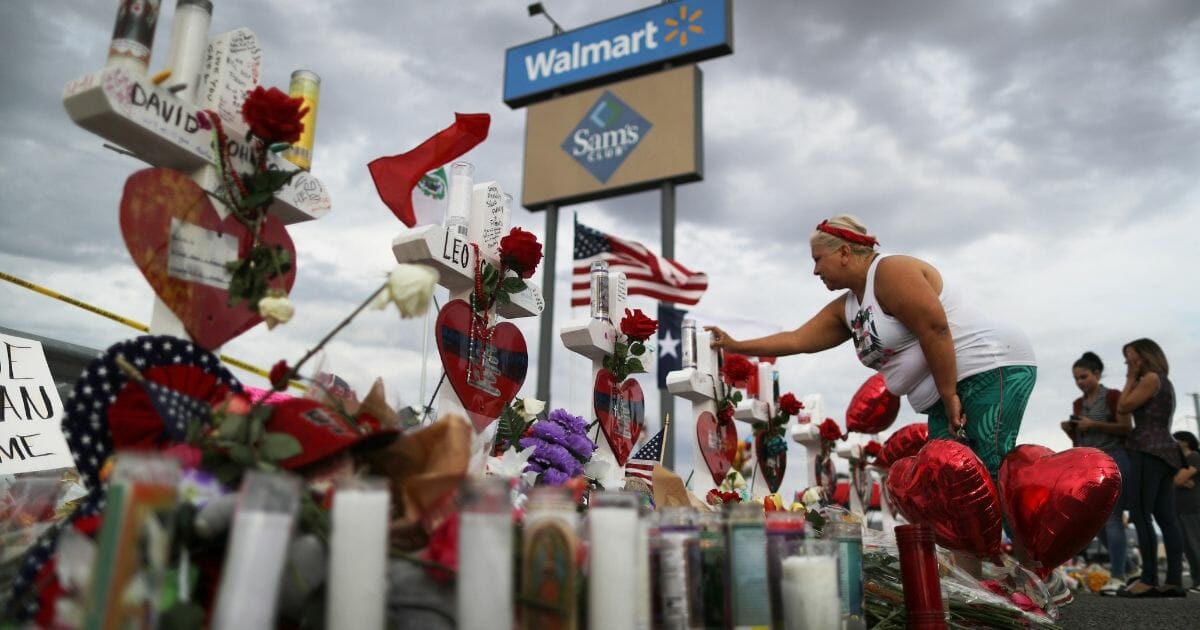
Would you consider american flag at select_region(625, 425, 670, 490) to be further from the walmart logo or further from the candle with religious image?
the walmart logo

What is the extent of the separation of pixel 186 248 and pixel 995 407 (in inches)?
85.6

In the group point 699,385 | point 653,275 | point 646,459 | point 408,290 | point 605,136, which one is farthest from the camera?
point 605,136

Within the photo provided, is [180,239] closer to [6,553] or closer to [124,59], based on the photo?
[124,59]

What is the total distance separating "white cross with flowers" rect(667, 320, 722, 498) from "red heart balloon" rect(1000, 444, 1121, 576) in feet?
4.35

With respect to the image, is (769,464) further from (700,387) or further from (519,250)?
(519,250)

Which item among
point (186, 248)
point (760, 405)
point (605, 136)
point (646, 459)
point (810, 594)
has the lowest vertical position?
point (810, 594)

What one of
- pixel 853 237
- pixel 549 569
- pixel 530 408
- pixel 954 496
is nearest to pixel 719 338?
pixel 853 237

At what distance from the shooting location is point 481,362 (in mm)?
2084

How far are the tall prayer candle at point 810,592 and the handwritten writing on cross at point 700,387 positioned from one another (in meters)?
2.07

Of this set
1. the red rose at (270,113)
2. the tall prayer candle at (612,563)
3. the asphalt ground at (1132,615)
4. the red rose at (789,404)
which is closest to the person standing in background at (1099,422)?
the asphalt ground at (1132,615)

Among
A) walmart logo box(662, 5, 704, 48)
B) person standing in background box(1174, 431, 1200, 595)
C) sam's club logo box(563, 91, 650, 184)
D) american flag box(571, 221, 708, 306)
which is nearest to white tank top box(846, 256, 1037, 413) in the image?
person standing in background box(1174, 431, 1200, 595)

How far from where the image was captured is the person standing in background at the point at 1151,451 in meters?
3.92

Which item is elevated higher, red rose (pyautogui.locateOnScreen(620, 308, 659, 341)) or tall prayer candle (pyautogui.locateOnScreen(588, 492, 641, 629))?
red rose (pyautogui.locateOnScreen(620, 308, 659, 341))

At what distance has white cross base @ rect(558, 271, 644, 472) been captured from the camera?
8.95 feet
